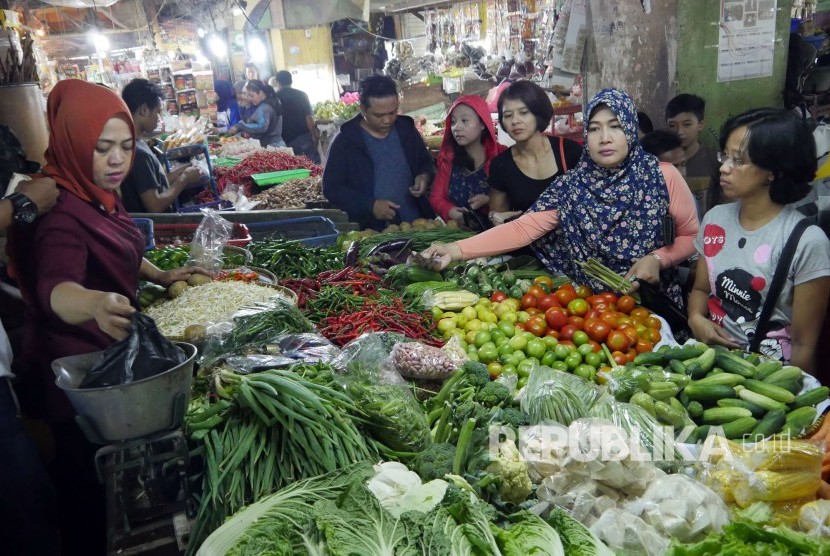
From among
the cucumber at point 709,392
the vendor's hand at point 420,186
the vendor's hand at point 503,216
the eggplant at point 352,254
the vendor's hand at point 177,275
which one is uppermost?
the vendor's hand at point 420,186

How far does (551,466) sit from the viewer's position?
2.15 m

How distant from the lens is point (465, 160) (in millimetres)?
5199

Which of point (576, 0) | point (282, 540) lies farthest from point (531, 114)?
point (282, 540)

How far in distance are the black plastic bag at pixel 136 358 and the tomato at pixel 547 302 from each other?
212 centimetres

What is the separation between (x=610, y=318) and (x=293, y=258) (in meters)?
2.62

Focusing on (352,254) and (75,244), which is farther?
(352,254)

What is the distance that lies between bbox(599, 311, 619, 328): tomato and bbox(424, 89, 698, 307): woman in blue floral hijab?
1.01 ft

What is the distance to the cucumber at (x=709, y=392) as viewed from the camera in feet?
8.07

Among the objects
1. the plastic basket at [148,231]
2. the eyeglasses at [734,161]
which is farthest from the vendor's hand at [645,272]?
the plastic basket at [148,231]

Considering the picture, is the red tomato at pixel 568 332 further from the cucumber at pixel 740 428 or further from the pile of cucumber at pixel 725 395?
the cucumber at pixel 740 428

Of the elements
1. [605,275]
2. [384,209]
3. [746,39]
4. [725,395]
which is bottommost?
[725,395]

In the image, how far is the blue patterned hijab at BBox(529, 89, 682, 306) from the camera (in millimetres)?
3516

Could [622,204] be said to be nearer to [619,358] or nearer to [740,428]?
[619,358]

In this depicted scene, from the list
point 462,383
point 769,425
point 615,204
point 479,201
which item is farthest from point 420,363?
point 479,201
